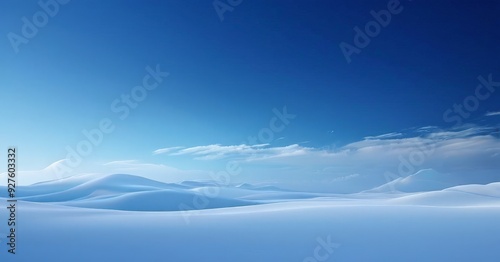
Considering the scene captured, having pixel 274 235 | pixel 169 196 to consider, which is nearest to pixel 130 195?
pixel 169 196

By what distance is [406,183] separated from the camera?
87.3 feet

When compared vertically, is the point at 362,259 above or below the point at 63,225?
below

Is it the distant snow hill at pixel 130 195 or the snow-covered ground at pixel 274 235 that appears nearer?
the snow-covered ground at pixel 274 235

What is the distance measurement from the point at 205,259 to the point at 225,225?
1.95 metres

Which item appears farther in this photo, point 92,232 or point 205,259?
point 92,232

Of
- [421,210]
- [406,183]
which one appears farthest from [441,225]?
[406,183]

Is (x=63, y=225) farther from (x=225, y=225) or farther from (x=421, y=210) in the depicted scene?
(x=421, y=210)

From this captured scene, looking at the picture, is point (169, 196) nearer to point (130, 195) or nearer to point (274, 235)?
point (130, 195)

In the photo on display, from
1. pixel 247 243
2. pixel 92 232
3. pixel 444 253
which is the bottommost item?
pixel 444 253

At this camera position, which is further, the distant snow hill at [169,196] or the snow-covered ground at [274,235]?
the distant snow hill at [169,196]

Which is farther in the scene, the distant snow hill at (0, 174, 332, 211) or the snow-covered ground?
the distant snow hill at (0, 174, 332, 211)

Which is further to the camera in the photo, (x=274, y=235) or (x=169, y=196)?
(x=169, y=196)

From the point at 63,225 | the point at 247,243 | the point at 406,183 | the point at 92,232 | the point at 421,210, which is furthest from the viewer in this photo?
the point at 406,183

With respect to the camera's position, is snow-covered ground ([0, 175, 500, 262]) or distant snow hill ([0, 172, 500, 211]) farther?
distant snow hill ([0, 172, 500, 211])
